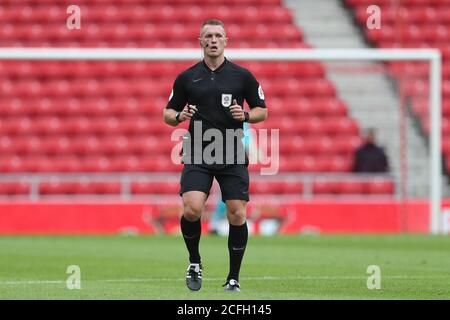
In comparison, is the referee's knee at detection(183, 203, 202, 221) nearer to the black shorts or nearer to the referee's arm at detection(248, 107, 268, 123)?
the black shorts

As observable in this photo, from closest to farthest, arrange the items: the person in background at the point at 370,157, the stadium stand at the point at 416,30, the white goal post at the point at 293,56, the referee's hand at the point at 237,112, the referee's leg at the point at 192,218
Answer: the referee's hand at the point at 237,112
the referee's leg at the point at 192,218
the white goal post at the point at 293,56
the person in background at the point at 370,157
the stadium stand at the point at 416,30

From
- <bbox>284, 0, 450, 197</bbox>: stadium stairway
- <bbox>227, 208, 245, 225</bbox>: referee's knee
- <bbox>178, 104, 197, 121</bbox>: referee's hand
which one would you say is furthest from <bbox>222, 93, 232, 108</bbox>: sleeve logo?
<bbox>284, 0, 450, 197</bbox>: stadium stairway

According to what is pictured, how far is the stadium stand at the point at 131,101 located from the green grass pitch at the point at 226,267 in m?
4.85

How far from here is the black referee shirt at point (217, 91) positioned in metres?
9.05

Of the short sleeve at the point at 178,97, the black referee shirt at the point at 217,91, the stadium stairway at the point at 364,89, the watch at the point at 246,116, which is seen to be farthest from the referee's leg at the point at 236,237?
the stadium stairway at the point at 364,89

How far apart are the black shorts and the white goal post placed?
28.4 ft

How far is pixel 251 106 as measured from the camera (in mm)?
9242

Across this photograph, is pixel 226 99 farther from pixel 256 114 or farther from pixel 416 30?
pixel 416 30

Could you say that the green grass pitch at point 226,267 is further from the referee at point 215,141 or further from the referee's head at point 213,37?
the referee's head at point 213,37

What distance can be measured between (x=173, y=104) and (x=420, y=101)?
13705mm

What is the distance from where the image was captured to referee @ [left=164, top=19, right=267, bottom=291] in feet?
29.6

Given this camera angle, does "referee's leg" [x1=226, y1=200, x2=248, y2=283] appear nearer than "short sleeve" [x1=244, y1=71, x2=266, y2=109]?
Yes
